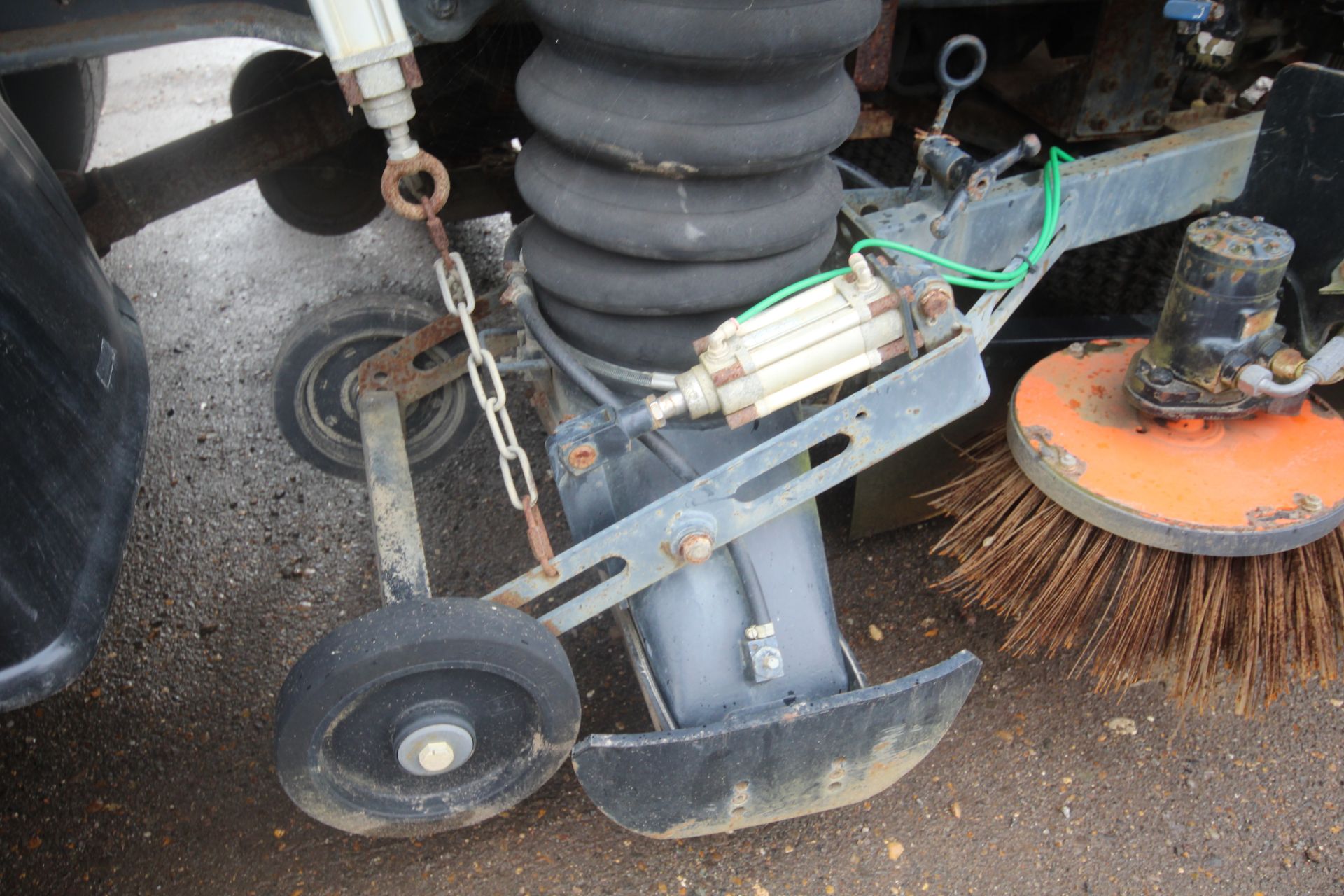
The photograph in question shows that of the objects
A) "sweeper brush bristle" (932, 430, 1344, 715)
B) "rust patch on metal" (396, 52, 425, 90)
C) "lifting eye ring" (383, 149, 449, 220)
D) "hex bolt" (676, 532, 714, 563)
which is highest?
"rust patch on metal" (396, 52, 425, 90)

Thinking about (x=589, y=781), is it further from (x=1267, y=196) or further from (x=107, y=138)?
(x=107, y=138)

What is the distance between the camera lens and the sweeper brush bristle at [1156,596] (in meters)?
1.45

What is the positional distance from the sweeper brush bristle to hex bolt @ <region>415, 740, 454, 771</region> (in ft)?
2.78

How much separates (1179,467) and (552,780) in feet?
3.59

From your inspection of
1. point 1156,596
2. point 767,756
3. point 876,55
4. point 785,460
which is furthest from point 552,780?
point 876,55

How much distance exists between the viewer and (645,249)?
1232 millimetres

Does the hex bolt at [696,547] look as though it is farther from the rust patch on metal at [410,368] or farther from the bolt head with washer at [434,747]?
the rust patch on metal at [410,368]

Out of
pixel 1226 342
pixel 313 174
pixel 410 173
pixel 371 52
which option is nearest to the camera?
pixel 371 52

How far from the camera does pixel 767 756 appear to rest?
4.16ft

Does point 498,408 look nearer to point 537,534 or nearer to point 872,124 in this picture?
point 537,534

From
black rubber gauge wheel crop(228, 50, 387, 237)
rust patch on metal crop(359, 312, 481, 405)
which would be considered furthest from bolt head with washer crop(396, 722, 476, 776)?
black rubber gauge wheel crop(228, 50, 387, 237)

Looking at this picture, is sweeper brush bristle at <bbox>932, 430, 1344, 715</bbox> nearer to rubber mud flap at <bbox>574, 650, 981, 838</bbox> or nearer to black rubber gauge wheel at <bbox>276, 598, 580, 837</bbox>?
rubber mud flap at <bbox>574, 650, 981, 838</bbox>

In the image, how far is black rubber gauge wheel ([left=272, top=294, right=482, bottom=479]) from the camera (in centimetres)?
193

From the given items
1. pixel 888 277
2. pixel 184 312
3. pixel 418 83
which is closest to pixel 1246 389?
pixel 888 277
